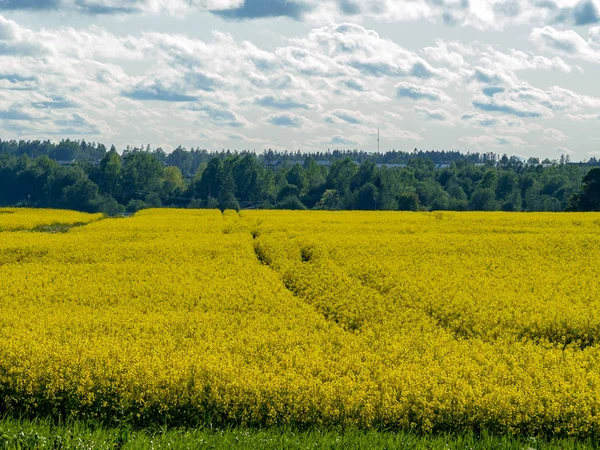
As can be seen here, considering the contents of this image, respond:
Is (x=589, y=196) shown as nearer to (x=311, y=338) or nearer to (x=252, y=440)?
(x=311, y=338)

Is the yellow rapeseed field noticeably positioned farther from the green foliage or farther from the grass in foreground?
the green foliage

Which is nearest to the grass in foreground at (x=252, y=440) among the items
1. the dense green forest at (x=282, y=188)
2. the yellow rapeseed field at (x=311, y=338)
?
the yellow rapeseed field at (x=311, y=338)

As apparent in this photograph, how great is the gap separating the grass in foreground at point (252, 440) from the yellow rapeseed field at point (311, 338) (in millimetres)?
355

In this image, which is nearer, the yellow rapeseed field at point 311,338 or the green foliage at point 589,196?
the yellow rapeseed field at point 311,338

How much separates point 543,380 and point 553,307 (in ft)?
16.1

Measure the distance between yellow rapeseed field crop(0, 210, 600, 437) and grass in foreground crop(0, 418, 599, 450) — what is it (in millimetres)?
355

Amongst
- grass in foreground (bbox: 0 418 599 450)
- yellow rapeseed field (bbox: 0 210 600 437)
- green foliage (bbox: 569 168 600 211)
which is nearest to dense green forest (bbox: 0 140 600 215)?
green foliage (bbox: 569 168 600 211)

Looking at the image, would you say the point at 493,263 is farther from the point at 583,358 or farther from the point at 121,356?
the point at 121,356

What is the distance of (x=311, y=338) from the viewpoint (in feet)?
42.3

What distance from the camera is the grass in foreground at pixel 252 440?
30.1 ft

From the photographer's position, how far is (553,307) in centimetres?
1512

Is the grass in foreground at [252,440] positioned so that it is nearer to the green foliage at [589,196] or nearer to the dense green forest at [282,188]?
the green foliage at [589,196]

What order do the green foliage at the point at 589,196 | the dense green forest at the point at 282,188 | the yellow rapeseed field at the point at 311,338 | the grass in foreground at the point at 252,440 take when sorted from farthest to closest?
the dense green forest at the point at 282,188 → the green foliage at the point at 589,196 → the yellow rapeseed field at the point at 311,338 → the grass in foreground at the point at 252,440

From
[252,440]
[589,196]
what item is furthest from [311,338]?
[589,196]
